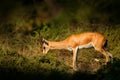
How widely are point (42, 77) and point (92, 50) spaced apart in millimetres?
3208

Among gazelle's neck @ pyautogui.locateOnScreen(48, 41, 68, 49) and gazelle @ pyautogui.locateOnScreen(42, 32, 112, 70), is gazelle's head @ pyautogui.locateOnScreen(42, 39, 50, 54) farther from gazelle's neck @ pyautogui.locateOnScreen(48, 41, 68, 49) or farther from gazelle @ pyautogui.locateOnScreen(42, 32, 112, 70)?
gazelle @ pyautogui.locateOnScreen(42, 32, 112, 70)

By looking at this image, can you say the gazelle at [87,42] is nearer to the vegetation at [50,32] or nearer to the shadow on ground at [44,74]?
the vegetation at [50,32]

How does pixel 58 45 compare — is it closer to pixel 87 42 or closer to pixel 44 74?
pixel 87 42

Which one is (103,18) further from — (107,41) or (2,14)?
(2,14)

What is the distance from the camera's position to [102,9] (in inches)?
577

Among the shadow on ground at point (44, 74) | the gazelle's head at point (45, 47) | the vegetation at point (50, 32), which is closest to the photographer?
the shadow on ground at point (44, 74)

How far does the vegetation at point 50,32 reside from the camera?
31.4ft

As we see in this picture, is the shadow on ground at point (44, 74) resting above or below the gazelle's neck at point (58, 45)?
below

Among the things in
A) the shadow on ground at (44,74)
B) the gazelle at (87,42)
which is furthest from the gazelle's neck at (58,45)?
the shadow on ground at (44,74)

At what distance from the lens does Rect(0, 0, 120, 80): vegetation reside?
9.56 m

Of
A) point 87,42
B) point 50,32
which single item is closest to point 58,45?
point 87,42

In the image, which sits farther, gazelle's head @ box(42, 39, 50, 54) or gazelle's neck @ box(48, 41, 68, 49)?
gazelle's head @ box(42, 39, 50, 54)

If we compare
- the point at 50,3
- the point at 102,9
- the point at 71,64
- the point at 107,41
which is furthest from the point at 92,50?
the point at 102,9

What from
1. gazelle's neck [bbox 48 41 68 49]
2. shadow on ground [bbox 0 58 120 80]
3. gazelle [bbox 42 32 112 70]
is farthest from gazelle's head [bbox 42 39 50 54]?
shadow on ground [bbox 0 58 120 80]
